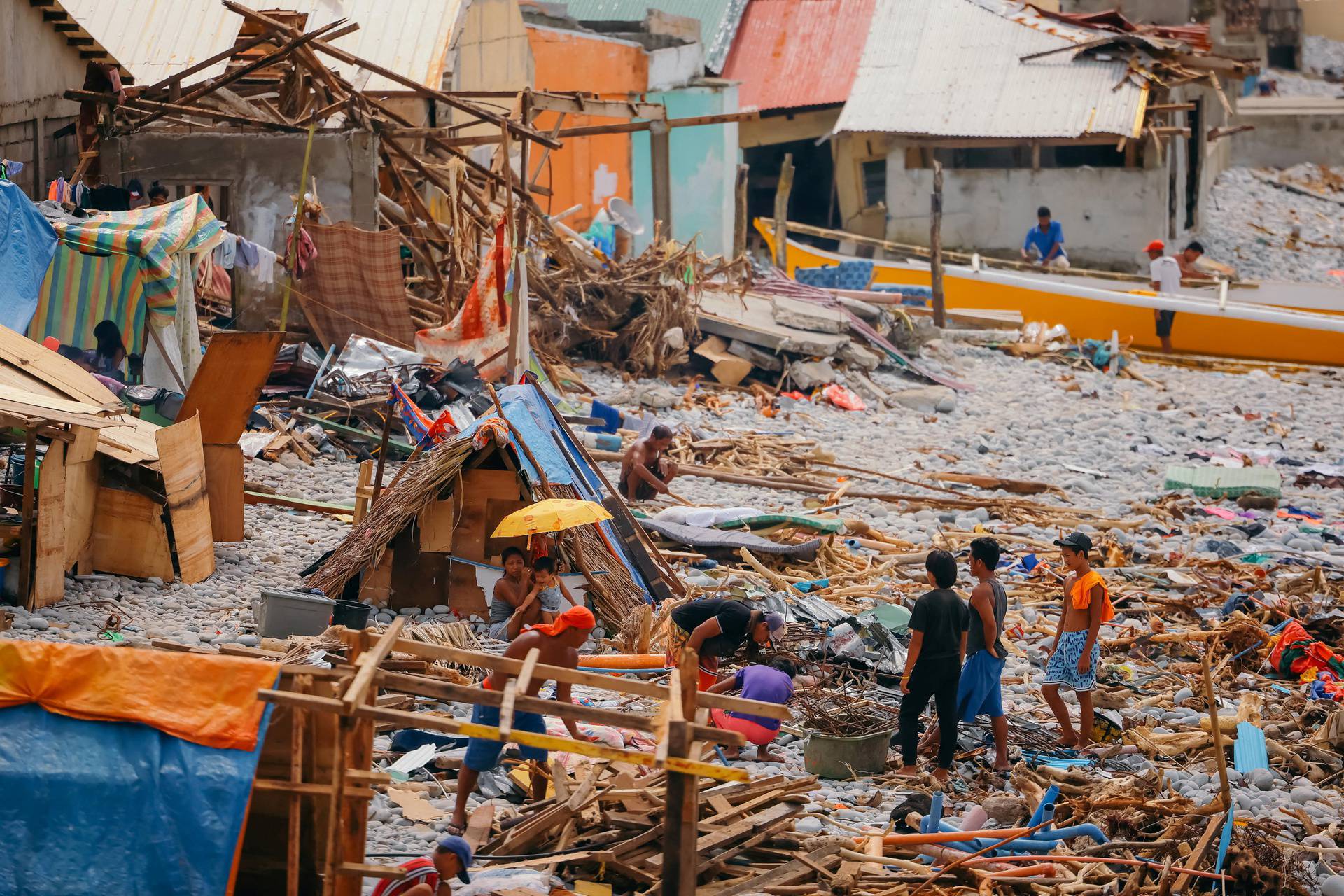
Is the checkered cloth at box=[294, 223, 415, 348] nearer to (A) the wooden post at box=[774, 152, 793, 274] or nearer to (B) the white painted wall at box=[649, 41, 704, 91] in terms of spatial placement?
(A) the wooden post at box=[774, 152, 793, 274]

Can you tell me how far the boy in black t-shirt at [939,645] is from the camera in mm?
7125

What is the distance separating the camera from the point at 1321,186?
34.2 metres

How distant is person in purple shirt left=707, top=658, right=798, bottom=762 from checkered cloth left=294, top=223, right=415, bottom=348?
26.9 feet

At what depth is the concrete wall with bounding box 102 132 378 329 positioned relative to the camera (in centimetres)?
1498

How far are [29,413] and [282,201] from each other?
292 inches

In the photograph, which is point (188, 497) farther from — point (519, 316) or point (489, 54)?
point (489, 54)

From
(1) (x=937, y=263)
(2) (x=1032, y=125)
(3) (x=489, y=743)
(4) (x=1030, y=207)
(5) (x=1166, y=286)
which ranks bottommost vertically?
(3) (x=489, y=743)

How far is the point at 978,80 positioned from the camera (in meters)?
26.9

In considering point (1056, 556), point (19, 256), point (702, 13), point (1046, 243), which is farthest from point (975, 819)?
point (702, 13)

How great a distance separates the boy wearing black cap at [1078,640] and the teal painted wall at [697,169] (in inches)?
817

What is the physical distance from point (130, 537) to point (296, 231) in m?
5.70

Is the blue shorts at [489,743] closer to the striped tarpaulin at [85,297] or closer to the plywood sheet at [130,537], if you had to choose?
the plywood sheet at [130,537]

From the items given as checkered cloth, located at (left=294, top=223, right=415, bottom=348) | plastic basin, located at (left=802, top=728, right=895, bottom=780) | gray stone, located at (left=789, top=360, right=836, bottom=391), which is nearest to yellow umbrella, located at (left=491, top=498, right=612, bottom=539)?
plastic basin, located at (left=802, top=728, right=895, bottom=780)

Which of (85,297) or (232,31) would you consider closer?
(85,297)
